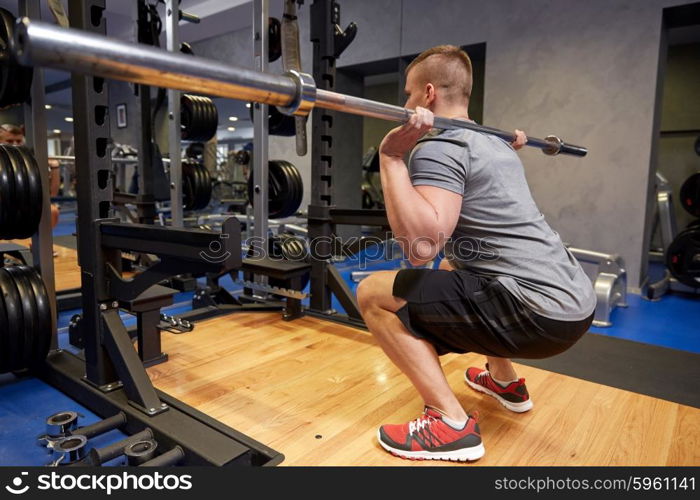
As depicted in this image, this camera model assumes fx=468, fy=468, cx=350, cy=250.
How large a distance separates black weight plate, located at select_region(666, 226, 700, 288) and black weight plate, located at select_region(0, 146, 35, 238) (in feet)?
13.9

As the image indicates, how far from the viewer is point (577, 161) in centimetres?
413

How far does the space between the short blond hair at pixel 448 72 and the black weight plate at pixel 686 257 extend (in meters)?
3.23

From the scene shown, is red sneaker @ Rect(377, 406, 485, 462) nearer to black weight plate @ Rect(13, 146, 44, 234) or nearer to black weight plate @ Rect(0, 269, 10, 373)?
black weight plate @ Rect(0, 269, 10, 373)

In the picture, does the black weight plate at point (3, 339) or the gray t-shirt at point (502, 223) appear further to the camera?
the black weight plate at point (3, 339)

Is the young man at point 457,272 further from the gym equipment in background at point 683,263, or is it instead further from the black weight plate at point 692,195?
the black weight plate at point 692,195

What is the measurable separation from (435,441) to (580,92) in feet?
12.4

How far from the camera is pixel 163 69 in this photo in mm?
740

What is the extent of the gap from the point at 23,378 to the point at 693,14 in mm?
5058

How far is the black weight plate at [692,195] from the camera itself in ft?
12.6

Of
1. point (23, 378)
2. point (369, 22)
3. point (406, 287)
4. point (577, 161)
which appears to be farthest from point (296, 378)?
point (369, 22)

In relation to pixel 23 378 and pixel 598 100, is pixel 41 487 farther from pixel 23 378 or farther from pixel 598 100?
pixel 598 100

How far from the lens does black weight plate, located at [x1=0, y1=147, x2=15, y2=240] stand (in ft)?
5.60

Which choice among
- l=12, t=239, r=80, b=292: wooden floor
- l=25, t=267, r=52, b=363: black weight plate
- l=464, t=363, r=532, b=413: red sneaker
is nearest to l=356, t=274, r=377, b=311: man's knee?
l=464, t=363, r=532, b=413: red sneaker

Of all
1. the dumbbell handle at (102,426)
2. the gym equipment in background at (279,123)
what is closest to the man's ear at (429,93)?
the dumbbell handle at (102,426)
